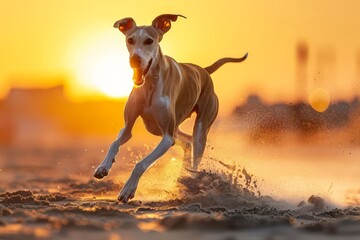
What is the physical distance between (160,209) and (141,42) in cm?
187

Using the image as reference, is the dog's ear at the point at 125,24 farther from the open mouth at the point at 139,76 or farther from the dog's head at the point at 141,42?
the open mouth at the point at 139,76

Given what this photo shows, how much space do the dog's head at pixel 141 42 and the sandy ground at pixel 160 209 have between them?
154cm

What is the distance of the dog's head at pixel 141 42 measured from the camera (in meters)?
9.36

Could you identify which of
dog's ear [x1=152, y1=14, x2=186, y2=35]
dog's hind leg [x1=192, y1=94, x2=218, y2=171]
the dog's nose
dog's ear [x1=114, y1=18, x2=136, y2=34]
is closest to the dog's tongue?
the dog's nose

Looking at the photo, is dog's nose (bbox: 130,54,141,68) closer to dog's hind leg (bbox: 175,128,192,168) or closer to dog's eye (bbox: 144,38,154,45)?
dog's eye (bbox: 144,38,154,45)

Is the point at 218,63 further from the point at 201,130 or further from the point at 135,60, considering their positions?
the point at 135,60

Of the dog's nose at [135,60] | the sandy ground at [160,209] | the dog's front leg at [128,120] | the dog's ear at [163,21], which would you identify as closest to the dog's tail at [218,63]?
the sandy ground at [160,209]

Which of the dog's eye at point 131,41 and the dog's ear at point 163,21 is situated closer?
the dog's eye at point 131,41

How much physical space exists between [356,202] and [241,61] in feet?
9.39

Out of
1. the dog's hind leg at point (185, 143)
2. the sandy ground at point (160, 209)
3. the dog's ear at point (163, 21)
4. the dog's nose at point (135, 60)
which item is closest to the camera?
the sandy ground at point (160, 209)

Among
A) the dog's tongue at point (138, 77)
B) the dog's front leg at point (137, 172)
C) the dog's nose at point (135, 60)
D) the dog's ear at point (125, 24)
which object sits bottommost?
the dog's front leg at point (137, 172)

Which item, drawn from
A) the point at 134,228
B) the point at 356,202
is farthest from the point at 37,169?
the point at 134,228

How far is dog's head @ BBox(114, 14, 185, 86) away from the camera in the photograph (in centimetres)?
936

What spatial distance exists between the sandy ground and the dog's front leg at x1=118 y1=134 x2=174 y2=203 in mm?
177
